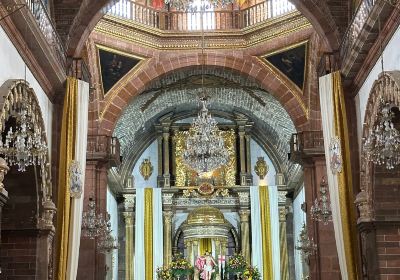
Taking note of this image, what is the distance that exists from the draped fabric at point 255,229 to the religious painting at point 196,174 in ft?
3.23

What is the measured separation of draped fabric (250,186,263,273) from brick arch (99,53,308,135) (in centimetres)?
660

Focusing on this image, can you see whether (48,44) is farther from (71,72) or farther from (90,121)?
(90,121)

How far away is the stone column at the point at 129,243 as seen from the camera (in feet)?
79.3

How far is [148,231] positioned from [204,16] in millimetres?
7607

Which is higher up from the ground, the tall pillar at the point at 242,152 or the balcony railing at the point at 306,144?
the tall pillar at the point at 242,152

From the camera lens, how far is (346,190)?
43.0 feet

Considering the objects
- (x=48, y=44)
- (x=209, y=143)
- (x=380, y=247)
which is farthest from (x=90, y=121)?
(x=380, y=247)

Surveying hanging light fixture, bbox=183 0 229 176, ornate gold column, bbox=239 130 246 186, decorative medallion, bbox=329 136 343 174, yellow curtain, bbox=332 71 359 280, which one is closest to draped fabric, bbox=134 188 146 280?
ornate gold column, bbox=239 130 246 186

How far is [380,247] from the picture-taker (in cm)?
1253

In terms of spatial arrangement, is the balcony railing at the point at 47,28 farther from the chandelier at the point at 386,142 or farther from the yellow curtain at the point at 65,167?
the chandelier at the point at 386,142

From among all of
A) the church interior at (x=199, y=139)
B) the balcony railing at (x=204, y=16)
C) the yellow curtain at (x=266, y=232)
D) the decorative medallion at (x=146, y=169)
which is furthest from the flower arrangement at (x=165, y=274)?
the balcony railing at (x=204, y=16)

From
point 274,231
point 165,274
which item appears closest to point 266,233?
point 274,231

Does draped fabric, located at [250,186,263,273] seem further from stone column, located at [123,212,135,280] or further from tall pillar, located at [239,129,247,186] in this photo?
stone column, located at [123,212,135,280]

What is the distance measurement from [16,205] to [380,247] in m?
5.85
